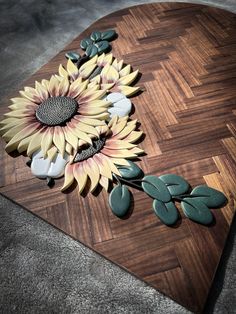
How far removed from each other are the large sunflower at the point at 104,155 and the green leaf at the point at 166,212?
0.62 feet

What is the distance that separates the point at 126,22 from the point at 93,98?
0.75 m

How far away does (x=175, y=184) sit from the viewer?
108cm

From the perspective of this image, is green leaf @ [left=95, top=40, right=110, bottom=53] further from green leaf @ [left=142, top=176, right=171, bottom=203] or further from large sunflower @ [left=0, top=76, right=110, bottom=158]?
green leaf @ [left=142, top=176, right=171, bottom=203]

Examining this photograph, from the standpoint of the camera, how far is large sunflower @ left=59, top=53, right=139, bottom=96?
1.45 meters

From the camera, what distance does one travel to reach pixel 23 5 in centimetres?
231

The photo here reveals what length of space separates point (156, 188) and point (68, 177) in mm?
322

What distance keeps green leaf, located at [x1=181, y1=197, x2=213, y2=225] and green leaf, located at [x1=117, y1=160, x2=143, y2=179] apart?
0.19 m

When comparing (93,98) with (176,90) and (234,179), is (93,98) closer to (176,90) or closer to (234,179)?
(176,90)

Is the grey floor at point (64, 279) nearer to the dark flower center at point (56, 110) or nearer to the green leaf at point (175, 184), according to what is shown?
the green leaf at point (175, 184)

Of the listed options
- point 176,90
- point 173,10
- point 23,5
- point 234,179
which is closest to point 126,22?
point 173,10

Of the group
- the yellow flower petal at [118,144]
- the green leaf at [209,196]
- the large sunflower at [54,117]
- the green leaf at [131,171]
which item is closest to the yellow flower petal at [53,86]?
the large sunflower at [54,117]

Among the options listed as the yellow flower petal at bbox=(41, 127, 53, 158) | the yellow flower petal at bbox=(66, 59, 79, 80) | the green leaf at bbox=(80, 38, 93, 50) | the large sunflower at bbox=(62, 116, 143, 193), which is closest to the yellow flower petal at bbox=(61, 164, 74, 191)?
the large sunflower at bbox=(62, 116, 143, 193)

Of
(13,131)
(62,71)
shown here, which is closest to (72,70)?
(62,71)

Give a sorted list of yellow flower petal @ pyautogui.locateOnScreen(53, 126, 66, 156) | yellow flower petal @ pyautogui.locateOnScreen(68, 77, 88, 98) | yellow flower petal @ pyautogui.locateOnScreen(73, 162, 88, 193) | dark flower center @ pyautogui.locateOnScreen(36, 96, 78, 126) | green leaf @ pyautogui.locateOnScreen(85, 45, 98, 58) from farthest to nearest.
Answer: green leaf @ pyautogui.locateOnScreen(85, 45, 98, 58) → yellow flower petal @ pyautogui.locateOnScreen(68, 77, 88, 98) → dark flower center @ pyautogui.locateOnScreen(36, 96, 78, 126) → yellow flower petal @ pyautogui.locateOnScreen(53, 126, 66, 156) → yellow flower petal @ pyautogui.locateOnScreen(73, 162, 88, 193)
